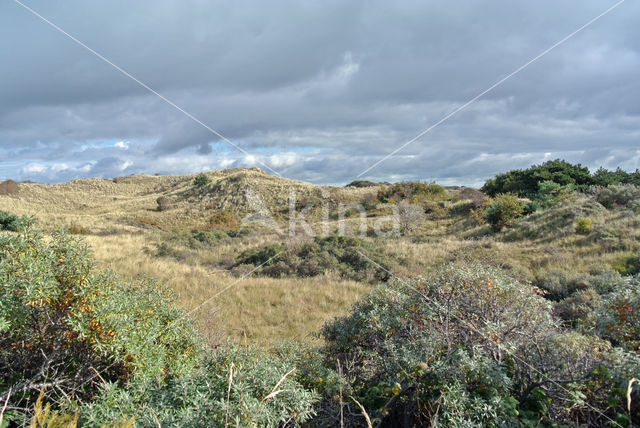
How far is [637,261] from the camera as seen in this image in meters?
13.4

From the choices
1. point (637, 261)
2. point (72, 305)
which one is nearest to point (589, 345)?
point (72, 305)

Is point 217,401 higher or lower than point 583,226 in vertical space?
lower

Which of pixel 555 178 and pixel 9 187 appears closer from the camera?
pixel 555 178

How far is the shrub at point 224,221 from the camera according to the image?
36706 millimetres

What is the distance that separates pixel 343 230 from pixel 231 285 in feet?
55.3

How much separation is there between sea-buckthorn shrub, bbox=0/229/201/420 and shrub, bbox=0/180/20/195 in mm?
61333

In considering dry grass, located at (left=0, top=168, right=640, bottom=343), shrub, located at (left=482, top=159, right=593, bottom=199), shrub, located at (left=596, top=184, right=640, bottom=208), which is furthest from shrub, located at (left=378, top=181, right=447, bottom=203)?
shrub, located at (left=596, top=184, right=640, bottom=208)

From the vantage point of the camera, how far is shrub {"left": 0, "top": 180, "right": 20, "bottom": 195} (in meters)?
52.0

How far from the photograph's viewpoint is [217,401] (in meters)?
2.64

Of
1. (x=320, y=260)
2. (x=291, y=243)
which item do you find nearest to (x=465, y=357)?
(x=320, y=260)

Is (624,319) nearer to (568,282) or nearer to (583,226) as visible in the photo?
(568,282)

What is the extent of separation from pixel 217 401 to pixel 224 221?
36.9 metres

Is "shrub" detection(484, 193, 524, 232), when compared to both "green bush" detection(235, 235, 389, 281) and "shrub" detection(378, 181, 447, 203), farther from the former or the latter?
"shrub" detection(378, 181, 447, 203)

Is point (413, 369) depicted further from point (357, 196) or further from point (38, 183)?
point (38, 183)
